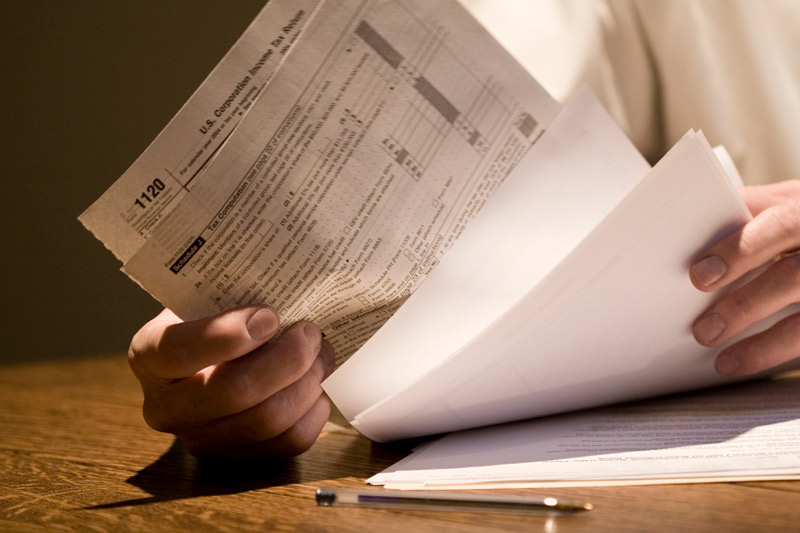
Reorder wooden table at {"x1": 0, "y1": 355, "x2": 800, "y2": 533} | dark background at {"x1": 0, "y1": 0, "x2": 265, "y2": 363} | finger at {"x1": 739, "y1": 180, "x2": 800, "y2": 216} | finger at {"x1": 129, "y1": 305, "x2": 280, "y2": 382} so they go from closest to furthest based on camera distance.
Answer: wooden table at {"x1": 0, "y1": 355, "x2": 800, "y2": 533} → finger at {"x1": 129, "y1": 305, "x2": 280, "y2": 382} → finger at {"x1": 739, "y1": 180, "x2": 800, "y2": 216} → dark background at {"x1": 0, "y1": 0, "x2": 265, "y2": 363}

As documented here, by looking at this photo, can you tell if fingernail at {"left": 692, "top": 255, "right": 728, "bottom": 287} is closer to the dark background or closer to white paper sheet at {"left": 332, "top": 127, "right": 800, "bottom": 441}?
white paper sheet at {"left": 332, "top": 127, "right": 800, "bottom": 441}

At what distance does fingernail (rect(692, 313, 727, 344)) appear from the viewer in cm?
50

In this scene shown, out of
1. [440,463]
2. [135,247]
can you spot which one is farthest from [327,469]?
[135,247]

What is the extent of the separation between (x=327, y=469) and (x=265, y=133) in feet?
0.69

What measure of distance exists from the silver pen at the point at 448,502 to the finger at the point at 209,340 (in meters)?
0.12

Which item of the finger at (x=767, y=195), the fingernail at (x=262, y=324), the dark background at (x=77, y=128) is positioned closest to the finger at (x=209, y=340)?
the fingernail at (x=262, y=324)

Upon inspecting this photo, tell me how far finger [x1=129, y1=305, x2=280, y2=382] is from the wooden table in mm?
71

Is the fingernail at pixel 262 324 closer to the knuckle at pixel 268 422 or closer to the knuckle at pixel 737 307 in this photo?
the knuckle at pixel 268 422

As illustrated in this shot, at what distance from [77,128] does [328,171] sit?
1690mm

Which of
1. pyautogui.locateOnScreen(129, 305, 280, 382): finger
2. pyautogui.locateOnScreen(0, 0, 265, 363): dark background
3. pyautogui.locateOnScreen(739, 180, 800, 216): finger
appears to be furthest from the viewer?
pyautogui.locateOnScreen(0, 0, 265, 363): dark background

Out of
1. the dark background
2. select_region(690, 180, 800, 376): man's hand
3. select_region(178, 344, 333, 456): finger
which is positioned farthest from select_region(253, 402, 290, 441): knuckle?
the dark background

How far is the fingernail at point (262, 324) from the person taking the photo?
0.46 metres

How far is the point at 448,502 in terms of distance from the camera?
0.37 meters

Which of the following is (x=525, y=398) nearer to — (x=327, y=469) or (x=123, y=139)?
(x=327, y=469)
